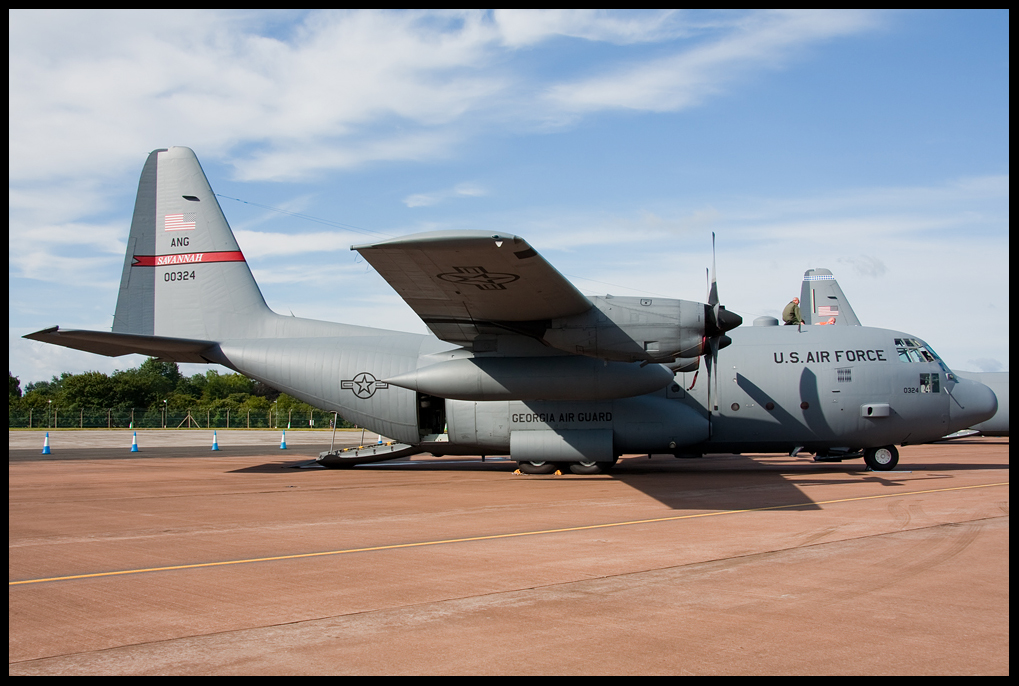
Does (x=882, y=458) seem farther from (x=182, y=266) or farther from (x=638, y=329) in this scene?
(x=182, y=266)

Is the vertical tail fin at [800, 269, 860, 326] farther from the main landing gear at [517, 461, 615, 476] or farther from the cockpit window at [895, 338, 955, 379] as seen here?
the main landing gear at [517, 461, 615, 476]

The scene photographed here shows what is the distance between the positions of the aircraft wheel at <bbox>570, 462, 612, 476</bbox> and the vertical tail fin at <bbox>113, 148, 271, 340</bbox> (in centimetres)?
896

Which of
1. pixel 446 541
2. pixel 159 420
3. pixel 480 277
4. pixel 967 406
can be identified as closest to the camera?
pixel 446 541

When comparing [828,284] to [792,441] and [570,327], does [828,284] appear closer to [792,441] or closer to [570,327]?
[792,441]

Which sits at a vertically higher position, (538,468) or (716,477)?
(538,468)

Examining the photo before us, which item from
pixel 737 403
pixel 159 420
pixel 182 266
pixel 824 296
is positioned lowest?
pixel 159 420

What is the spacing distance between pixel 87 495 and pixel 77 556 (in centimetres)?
680

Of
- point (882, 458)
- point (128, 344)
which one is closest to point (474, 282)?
point (128, 344)

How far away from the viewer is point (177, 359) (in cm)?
1877

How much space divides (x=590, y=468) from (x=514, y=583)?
1125cm

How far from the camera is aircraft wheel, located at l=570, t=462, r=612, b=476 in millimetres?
17234

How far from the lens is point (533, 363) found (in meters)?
15.4

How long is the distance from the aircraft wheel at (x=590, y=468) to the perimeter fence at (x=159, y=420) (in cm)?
5042

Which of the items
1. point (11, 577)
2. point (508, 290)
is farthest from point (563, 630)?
point (508, 290)
